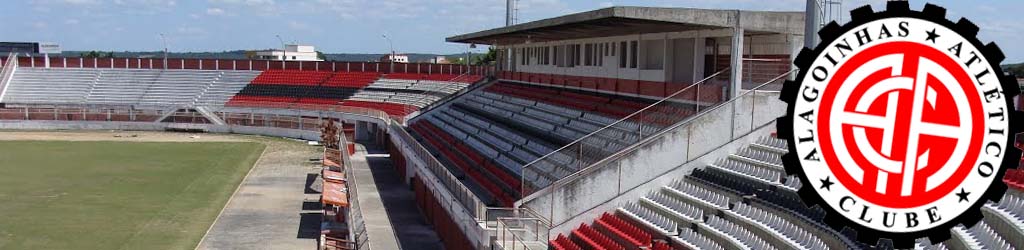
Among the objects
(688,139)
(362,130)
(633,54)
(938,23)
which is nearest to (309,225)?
(633,54)

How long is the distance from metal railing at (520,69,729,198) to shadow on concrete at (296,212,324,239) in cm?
855

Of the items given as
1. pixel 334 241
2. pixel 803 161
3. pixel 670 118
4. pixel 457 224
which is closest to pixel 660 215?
pixel 670 118

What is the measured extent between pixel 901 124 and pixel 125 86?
227 feet

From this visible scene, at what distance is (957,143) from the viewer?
532cm

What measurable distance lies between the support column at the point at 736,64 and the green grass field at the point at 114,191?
515 inches

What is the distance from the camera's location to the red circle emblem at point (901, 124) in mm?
5266

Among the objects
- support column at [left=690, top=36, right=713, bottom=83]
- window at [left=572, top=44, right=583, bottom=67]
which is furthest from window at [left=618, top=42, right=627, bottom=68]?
support column at [left=690, top=36, right=713, bottom=83]

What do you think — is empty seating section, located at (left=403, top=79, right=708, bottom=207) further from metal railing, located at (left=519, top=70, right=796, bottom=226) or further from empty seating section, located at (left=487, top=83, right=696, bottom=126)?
metal railing, located at (left=519, top=70, right=796, bottom=226)

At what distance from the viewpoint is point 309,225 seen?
2573 centimetres

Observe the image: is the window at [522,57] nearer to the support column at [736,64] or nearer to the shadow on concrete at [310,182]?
the shadow on concrete at [310,182]

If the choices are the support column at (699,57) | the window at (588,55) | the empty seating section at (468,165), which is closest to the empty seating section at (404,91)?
the empty seating section at (468,165)

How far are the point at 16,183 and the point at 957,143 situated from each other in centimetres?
3383

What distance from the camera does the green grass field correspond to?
23406 mm

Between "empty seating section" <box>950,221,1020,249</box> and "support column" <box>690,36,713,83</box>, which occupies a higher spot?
"support column" <box>690,36,713,83</box>
